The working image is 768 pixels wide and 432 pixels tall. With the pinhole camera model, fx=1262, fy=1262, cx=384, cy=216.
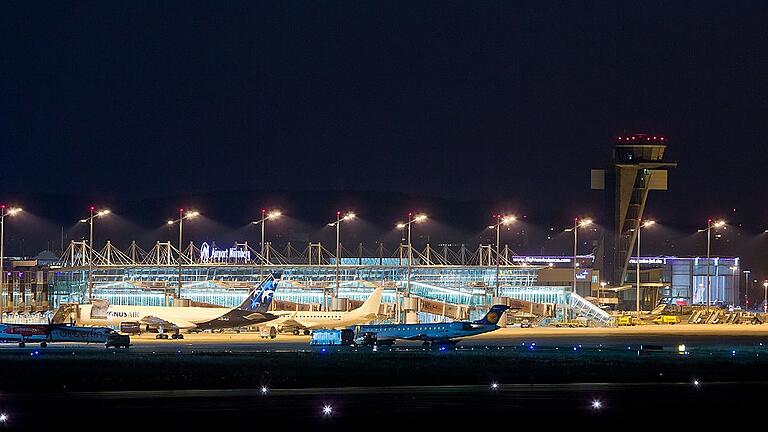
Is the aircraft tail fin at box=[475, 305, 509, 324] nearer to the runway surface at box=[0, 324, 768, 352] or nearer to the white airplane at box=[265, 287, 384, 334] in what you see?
the runway surface at box=[0, 324, 768, 352]

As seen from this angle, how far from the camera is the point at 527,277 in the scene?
169m

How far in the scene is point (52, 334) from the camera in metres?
89.8

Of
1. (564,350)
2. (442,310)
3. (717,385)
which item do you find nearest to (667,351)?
(564,350)

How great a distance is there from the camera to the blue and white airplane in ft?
315

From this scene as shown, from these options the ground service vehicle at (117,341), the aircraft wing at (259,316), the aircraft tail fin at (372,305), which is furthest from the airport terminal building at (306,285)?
the ground service vehicle at (117,341)

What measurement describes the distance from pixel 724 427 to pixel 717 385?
1641 cm

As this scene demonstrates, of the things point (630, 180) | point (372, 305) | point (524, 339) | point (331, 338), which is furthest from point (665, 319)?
point (331, 338)

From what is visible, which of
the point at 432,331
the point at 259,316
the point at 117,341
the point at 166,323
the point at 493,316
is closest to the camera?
the point at 117,341

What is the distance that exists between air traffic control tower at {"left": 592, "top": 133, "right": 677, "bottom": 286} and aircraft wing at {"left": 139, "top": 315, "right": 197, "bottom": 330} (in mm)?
84749

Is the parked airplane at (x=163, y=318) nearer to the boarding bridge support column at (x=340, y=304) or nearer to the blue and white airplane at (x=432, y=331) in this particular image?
the blue and white airplane at (x=432, y=331)

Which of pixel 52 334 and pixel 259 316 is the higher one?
pixel 259 316

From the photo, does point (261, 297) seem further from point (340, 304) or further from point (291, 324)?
point (340, 304)

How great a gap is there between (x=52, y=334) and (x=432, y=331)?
1107 inches

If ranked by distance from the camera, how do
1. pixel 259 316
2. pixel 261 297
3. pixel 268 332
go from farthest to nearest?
1. pixel 261 297
2. pixel 268 332
3. pixel 259 316
